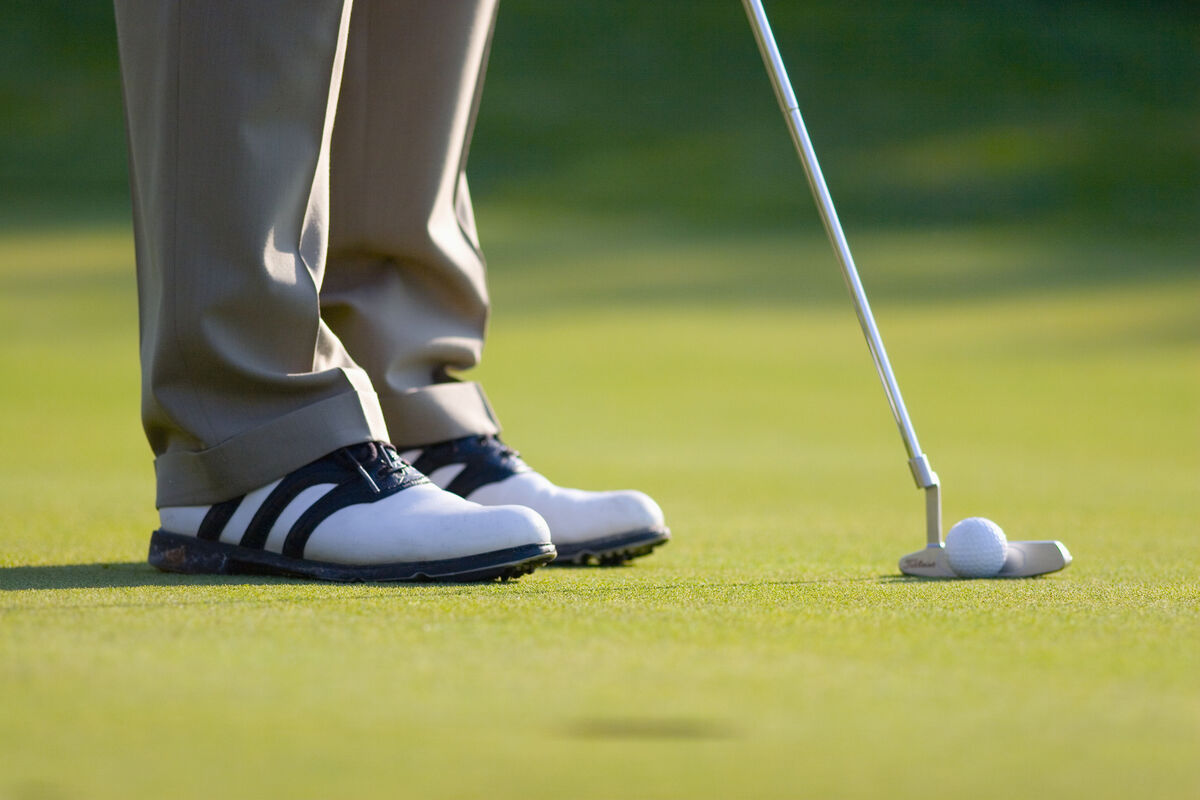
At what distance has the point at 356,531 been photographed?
115cm

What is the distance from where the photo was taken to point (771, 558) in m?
1.38

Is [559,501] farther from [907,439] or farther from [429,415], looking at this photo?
[907,439]

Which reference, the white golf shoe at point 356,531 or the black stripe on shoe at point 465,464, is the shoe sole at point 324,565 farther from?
the black stripe on shoe at point 465,464

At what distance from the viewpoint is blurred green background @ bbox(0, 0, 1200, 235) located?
12.1m

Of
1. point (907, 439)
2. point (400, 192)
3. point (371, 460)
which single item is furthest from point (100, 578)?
point (907, 439)

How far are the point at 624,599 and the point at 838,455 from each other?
1.96 meters

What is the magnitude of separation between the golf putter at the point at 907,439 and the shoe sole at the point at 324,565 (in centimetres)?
33

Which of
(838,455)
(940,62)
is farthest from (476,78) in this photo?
(940,62)

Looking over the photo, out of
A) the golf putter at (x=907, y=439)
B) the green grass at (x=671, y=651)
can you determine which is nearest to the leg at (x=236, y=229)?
the green grass at (x=671, y=651)

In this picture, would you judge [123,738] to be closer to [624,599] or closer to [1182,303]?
[624,599]

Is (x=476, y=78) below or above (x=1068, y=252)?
below

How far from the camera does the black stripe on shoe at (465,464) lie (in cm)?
144

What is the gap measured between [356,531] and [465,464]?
0.31m

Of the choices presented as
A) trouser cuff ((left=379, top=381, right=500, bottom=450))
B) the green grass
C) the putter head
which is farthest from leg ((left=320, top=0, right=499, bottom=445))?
the putter head
